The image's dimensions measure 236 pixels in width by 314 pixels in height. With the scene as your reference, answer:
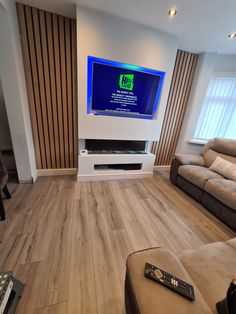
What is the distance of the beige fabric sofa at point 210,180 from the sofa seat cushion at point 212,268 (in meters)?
0.98

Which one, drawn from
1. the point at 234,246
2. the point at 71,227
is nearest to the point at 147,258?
the point at 234,246

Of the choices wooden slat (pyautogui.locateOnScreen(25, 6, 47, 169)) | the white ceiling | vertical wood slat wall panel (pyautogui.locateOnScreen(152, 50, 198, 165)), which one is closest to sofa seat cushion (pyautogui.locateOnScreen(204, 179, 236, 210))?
→ vertical wood slat wall panel (pyautogui.locateOnScreen(152, 50, 198, 165))

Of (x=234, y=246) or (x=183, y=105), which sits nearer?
(x=234, y=246)

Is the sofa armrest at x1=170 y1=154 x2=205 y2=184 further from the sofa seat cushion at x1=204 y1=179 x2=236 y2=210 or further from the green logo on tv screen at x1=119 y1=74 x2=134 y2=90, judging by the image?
the green logo on tv screen at x1=119 y1=74 x2=134 y2=90

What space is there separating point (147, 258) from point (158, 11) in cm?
265

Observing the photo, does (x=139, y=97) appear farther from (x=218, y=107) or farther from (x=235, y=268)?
(x=235, y=268)

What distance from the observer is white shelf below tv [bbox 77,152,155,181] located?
2.49m

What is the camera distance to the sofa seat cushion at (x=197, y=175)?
7.23 ft

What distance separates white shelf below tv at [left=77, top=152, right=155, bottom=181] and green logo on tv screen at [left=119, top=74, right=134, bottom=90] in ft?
3.95

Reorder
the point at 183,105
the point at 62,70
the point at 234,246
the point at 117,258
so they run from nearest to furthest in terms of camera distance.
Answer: the point at 234,246, the point at 117,258, the point at 62,70, the point at 183,105

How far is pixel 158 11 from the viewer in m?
1.76

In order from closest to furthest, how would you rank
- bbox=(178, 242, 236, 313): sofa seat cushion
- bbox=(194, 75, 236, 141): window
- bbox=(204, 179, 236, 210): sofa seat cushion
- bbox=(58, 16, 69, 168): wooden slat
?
bbox=(178, 242, 236, 313): sofa seat cushion < bbox=(204, 179, 236, 210): sofa seat cushion < bbox=(58, 16, 69, 168): wooden slat < bbox=(194, 75, 236, 141): window

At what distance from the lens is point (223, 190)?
1896 mm

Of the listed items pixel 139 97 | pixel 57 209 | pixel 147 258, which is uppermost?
pixel 139 97
